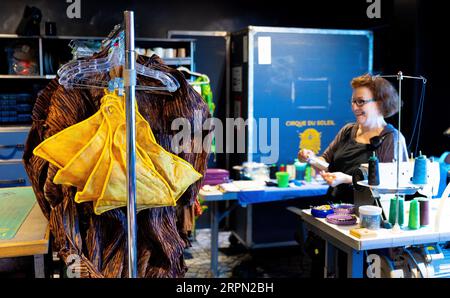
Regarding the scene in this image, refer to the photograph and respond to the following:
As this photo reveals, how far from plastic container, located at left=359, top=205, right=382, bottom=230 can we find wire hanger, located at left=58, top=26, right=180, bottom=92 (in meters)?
1.33

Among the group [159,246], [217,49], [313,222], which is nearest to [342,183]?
[313,222]

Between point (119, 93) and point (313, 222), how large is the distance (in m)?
1.68

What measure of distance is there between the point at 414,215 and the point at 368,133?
82 cm

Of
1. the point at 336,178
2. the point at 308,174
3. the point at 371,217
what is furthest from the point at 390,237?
the point at 308,174

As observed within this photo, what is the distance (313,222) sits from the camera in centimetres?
299

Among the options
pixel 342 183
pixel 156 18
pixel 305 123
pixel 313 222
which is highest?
pixel 156 18

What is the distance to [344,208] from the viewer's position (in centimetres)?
301

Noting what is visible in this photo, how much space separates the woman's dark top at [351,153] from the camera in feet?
10.6

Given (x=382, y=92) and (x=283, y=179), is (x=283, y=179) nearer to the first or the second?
(x=283, y=179)

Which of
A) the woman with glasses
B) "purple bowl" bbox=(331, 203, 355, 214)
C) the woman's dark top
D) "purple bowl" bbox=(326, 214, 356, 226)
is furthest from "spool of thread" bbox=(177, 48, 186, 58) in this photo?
"purple bowl" bbox=(326, 214, 356, 226)

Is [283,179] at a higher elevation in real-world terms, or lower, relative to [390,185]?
lower

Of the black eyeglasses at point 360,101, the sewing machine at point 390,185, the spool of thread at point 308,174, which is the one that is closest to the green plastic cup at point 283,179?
the spool of thread at point 308,174

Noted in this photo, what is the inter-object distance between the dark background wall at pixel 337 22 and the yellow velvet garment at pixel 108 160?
3.39m
